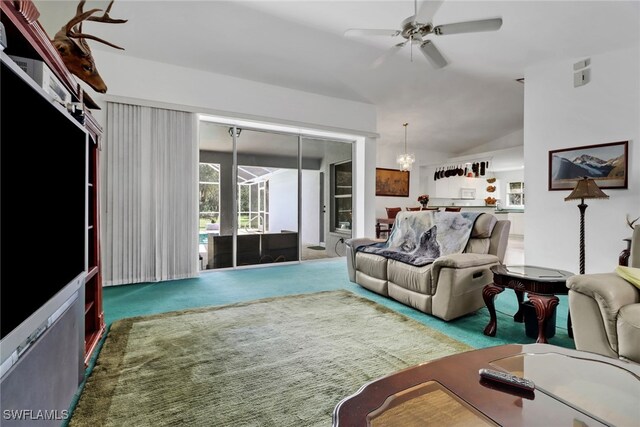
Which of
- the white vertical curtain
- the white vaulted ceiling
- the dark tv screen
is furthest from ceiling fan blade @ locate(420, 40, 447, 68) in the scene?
the white vertical curtain

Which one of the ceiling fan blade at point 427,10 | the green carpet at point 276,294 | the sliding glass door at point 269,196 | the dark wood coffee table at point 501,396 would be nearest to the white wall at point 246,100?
the sliding glass door at point 269,196

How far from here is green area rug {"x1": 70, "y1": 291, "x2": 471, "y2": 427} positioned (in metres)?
1.39

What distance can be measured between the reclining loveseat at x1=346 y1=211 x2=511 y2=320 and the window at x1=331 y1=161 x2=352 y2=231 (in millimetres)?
2185

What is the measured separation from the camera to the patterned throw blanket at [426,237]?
2975 mm

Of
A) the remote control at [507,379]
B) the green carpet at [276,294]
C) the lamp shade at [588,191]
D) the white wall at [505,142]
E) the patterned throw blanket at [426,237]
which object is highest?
the white wall at [505,142]

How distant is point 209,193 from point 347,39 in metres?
2.99

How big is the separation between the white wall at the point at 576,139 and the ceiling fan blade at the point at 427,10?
2.78m

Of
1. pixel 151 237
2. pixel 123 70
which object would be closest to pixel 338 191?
pixel 151 237

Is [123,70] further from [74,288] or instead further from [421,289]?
[421,289]

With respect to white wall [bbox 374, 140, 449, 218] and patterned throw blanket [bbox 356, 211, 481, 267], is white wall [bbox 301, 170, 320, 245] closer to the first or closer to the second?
patterned throw blanket [bbox 356, 211, 481, 267]

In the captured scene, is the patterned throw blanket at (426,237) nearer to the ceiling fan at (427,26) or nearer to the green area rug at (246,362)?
the green area rug at (246,362)

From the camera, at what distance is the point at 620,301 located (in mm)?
1548

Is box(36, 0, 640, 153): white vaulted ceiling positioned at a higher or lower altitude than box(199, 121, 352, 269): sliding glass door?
higher

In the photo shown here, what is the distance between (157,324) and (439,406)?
2.30 m
